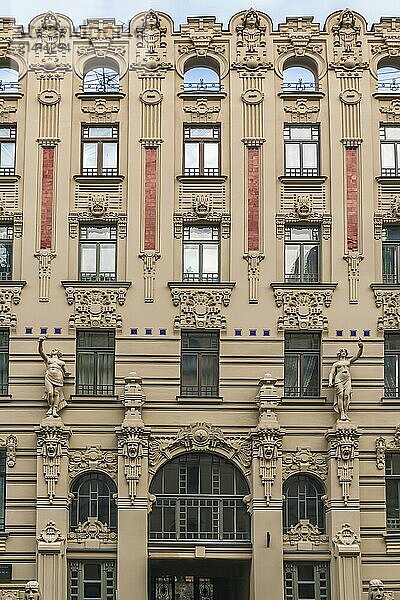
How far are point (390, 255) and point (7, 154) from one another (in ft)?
43.5

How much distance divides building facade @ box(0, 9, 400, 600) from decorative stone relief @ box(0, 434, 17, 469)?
94mm

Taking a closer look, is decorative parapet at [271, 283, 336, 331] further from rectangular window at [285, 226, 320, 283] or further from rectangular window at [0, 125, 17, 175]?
rectangular window at [0, 125, 17, 175]

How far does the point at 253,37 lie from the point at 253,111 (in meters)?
2.79

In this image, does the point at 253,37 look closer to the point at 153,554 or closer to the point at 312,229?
the point at 312,229

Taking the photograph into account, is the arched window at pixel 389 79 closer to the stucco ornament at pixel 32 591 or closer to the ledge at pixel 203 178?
the ledge at pixel 203 178

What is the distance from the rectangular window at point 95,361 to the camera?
42281 millimetres

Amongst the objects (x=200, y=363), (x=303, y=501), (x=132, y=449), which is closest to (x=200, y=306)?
(x=200, y=363)

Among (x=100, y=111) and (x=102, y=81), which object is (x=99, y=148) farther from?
(x=102, y=81)

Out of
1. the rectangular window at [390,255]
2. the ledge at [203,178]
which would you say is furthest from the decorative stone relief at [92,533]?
the rectangular window at [390,255]

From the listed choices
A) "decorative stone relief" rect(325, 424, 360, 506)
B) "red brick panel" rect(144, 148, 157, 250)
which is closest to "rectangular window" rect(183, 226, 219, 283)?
"red brick panel" rect(144, 148, 157, 250)

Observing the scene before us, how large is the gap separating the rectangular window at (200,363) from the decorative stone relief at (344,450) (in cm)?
415

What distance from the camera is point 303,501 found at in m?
41.5

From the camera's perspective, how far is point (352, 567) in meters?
39.9

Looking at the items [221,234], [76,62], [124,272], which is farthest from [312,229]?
[76,62]
